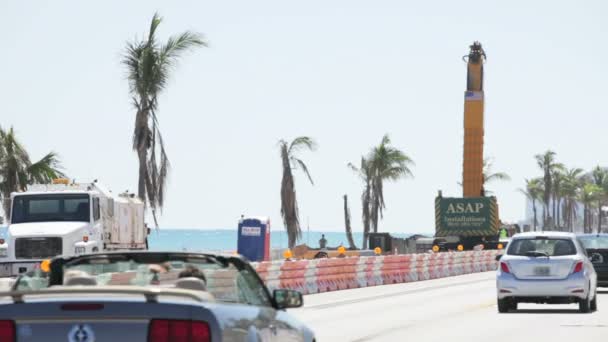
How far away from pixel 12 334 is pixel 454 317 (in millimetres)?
17728

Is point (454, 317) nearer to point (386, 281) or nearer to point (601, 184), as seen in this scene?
point (386, 281)

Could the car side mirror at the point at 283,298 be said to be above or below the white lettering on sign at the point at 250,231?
below

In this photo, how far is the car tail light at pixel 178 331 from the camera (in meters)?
7.07

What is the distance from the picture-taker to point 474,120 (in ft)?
191

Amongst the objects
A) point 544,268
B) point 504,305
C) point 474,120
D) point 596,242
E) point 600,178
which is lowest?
point 504,305

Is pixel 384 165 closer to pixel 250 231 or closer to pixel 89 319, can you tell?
pixel 250 231

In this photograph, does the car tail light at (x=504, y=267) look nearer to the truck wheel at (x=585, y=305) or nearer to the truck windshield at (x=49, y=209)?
the truck wheel at (x=585, y=305)

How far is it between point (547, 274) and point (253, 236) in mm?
22922

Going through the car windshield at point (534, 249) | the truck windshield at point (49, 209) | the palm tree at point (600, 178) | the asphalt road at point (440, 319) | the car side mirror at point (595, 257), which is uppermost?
the palm tree at point (600, 178)

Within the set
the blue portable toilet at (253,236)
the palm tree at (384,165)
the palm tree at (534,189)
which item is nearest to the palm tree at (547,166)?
the palm tree at (534,189)

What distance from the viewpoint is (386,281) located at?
42.8 m

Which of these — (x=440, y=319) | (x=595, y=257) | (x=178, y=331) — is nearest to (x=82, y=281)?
(x=178, y=331)

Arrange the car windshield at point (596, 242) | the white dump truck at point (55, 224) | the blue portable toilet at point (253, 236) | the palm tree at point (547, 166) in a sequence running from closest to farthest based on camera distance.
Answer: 1. the car windshield at point (596, 242)
2. the white dump truck at point (55, 224)
3. the blue portable toilet at point (253, 236)
4. the palm tree at point (547, 166)

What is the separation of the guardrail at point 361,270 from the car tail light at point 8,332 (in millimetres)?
23192
